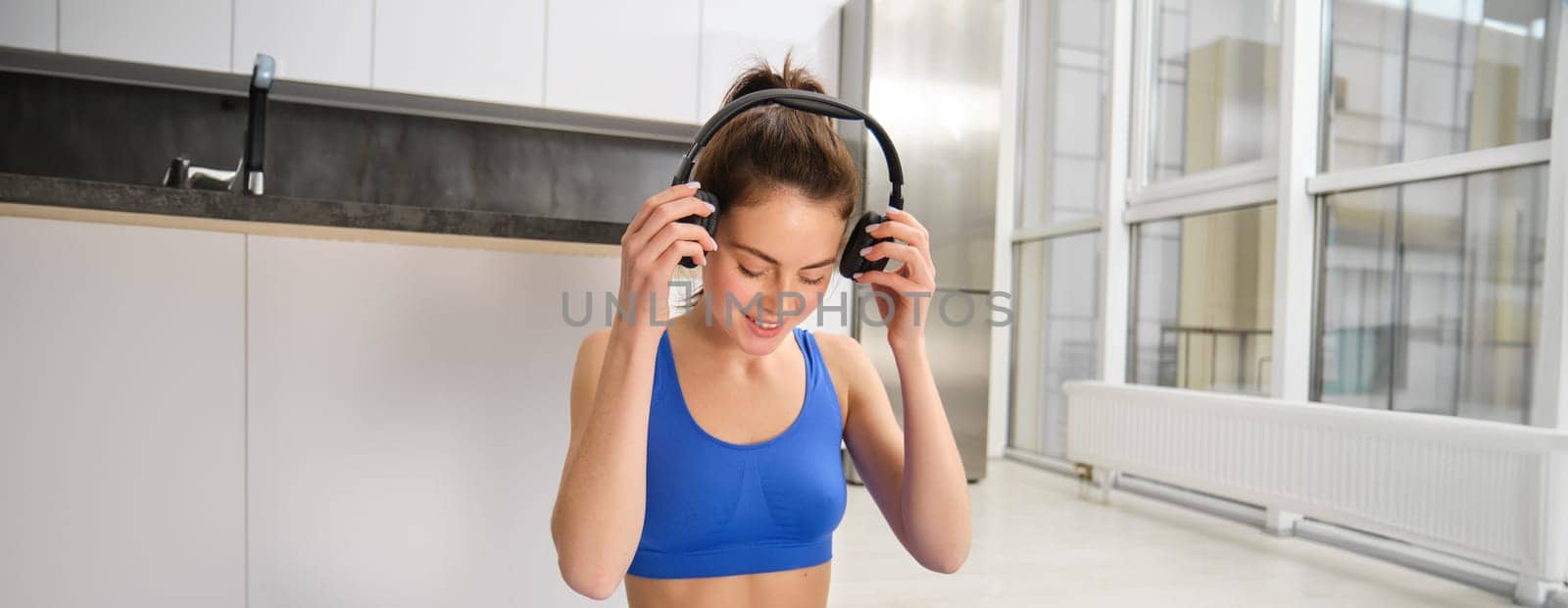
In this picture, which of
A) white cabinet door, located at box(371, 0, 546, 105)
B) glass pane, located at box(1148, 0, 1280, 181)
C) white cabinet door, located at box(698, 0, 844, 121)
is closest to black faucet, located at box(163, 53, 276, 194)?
white cabinet door, located at box(371, 0, 546, 105)

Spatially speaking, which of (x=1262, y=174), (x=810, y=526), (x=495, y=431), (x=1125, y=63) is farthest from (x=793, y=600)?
(x=1125, y=63)

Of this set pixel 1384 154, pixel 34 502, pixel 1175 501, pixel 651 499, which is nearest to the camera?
pixel 651 499

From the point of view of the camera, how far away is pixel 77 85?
3.26m

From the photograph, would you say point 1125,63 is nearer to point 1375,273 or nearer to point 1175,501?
point 1375,273

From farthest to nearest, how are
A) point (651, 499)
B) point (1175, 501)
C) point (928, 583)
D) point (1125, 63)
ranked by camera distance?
1. point (1125, 63)
2. point (1175, 501)
3. point (928, 583)
4. point (651, 499)

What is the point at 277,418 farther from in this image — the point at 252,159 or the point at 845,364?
the point at 252,159

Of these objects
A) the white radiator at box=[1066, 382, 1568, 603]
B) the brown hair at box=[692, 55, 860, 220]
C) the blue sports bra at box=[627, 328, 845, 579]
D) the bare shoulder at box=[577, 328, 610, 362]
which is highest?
the brown hair at box=[692, 55, 860, 220]

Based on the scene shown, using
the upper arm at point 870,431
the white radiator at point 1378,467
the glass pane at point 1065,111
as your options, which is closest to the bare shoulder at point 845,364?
the upper arm at point 870,431

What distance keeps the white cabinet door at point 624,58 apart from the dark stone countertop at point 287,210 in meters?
2.57

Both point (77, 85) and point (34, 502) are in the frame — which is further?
point (77, 85)

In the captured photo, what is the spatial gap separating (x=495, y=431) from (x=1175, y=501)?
358 centimetres

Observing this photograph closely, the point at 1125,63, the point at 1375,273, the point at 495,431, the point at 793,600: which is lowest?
the point at 793,600

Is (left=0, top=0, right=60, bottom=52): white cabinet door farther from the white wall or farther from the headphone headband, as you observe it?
the headphone headband

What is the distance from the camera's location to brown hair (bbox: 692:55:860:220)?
2.91ft
